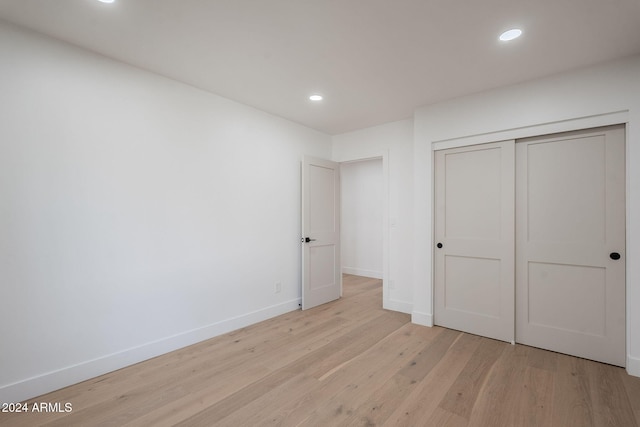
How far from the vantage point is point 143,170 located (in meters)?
2.72

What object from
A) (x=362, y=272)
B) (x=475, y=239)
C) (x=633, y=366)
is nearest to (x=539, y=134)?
(x=475, y=239)

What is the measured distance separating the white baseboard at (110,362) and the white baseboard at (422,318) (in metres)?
1.96

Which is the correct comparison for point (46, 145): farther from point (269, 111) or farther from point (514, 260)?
point (514, 260)

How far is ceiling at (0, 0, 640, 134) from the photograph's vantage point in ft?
6.27

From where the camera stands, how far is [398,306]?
4.09m

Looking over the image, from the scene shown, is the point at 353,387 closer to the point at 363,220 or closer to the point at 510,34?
the point at 510,34

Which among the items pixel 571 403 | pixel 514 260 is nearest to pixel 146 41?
pixel 514 260

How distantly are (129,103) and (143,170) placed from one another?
60cm

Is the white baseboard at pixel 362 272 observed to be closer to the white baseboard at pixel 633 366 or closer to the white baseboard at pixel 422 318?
the white baseboard at pixel 422 318

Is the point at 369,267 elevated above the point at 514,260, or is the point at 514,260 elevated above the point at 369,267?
the point at 514,260

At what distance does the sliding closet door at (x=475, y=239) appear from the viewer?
310 centimetres

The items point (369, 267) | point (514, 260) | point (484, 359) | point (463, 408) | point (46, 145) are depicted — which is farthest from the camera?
point (369, 267)

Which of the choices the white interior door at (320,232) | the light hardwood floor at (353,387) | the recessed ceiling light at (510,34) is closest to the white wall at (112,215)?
the light hardwood floor at (353,387)

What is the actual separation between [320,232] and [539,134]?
9.41ft
